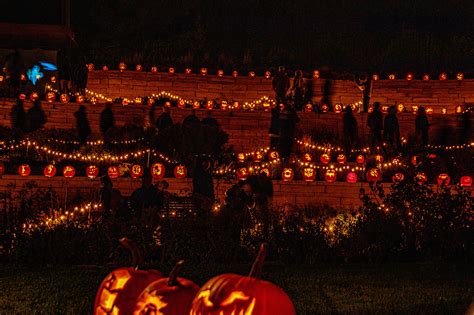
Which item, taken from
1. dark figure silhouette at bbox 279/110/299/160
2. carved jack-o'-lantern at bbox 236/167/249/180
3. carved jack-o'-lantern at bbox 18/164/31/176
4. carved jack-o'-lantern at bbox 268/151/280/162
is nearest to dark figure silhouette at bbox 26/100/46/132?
carved jack-o'-lantern at bbox 18/164/31/176

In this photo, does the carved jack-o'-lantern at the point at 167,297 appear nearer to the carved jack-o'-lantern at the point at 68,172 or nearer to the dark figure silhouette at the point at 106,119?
the carved jack-o'-lantern at the point at 68,172

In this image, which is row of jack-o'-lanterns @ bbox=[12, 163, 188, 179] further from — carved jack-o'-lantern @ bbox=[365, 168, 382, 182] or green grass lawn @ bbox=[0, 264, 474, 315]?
green grass lawn @ bbox=[0, 264, 474, 315]

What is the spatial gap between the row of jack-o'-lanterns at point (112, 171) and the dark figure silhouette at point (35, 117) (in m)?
3.44

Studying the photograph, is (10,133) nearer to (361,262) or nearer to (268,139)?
(268,139)

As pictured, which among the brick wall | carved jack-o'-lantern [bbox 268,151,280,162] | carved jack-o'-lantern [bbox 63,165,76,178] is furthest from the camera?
the brick wall

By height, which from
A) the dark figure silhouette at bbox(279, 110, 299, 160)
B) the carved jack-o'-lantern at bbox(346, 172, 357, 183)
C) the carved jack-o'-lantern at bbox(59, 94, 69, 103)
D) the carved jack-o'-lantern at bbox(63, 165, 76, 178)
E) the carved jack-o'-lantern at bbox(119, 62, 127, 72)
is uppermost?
the carved jack-o'-lantern at bbox(119, 62, 127, 72)

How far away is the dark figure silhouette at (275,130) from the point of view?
1909 centimetres

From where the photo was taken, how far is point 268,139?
20.8 meters

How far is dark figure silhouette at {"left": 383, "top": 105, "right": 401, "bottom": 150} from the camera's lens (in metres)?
19.8

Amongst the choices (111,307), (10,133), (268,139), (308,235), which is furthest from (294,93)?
(111,307)

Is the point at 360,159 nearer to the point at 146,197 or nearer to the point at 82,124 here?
the point at 146,197

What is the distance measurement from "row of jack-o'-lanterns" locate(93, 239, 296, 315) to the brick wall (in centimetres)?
1483

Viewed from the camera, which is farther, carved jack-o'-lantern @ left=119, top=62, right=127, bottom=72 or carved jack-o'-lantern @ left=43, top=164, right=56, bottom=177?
carved jack-o'-lantern @ left=119, top=62, right=127, bottom=72

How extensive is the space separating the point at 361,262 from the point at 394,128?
381 inches
